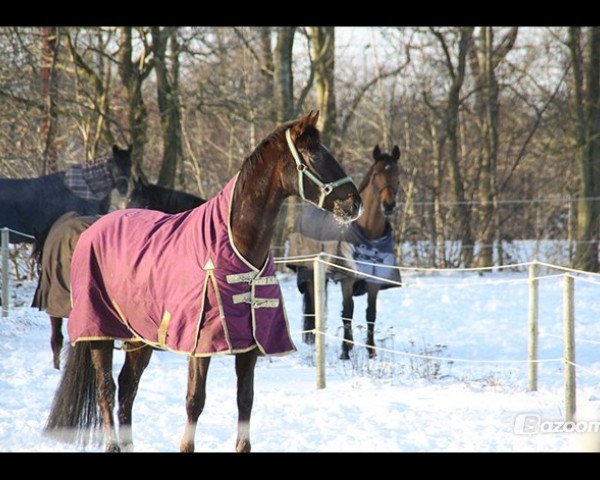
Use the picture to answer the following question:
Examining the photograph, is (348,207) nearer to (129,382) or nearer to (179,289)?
(179,289)

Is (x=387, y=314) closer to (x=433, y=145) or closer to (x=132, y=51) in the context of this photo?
(x=132, y=51)

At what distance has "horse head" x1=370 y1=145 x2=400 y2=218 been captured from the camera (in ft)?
31.9

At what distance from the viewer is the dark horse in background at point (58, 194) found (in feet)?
40.7

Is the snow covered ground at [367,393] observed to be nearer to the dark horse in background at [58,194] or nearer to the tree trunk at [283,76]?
the dark horse in background at [58,194]

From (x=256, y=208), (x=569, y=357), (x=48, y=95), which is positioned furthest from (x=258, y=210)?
(x=48, y=95)

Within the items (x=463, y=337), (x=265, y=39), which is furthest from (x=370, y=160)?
(x=463, y=337)

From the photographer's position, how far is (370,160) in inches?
904

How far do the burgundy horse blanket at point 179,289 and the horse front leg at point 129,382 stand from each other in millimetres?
239

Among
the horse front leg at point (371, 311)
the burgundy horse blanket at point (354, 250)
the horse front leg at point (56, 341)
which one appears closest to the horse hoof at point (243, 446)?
the horse front leg at point (56, 341)

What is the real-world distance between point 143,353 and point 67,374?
0.46 meters

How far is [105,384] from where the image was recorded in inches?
204

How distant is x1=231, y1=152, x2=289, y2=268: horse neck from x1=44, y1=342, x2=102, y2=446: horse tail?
1307mm

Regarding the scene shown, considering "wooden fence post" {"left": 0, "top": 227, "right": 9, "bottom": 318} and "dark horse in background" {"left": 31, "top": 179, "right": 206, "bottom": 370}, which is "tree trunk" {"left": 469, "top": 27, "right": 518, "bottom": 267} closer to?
"wooden fence post" {"left": 0, "top": 227, "right": 9, "bottom": 318}

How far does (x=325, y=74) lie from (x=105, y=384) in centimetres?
1405
